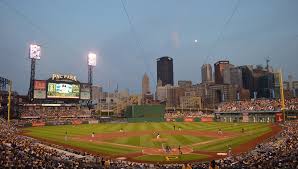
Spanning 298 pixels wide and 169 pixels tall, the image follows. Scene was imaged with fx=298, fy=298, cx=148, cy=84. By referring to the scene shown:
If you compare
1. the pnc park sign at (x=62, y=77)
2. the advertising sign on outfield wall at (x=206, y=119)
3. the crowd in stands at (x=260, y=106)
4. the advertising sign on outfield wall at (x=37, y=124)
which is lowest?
the advertising sign on outfield wall at (x=37, y=124)

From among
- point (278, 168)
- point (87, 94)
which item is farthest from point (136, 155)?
point (87, 94)

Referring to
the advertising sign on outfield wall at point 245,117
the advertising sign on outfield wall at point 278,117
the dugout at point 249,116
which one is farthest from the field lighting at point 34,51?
the advertising sign on outfield wall at point 278,117

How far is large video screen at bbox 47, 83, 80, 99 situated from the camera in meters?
91.6

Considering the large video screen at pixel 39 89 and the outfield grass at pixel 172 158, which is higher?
the large video screen at pixel 39 89

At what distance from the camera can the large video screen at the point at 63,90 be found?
9156 centimetres

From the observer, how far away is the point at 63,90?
308 ft

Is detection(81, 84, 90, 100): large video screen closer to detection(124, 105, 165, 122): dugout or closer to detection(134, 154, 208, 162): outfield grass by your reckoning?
detection(124, 105, 165, 122): dugout

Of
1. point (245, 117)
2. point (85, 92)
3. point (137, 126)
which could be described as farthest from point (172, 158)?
point (85, 92)

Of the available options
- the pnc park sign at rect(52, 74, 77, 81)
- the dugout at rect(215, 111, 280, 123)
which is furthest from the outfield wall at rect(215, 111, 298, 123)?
the pnc park sign at rect(52, 74, 77, 81)

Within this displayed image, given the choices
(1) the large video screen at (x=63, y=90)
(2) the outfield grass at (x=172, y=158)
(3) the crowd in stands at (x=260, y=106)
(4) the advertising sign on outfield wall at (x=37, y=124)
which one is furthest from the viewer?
(1) the large video screen at (x=63, y=90)

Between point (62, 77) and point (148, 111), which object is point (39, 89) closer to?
point (62, 77)

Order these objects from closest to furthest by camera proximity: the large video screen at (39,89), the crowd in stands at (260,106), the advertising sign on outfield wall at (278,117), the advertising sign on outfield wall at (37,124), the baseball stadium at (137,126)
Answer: the baseball stadium at (137,126) → the advertising sign on outfield wall at (278,117) → the crowd in stands at (260,106) → the advertising sign on outfield wall at (37,124) → the large video screen at (39,89)

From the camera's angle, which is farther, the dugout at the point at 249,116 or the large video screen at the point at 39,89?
the large video screen at the point at 39,89

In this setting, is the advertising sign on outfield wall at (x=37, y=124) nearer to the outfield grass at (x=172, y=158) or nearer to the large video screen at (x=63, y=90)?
the large video screen at (x=63, y=90)
